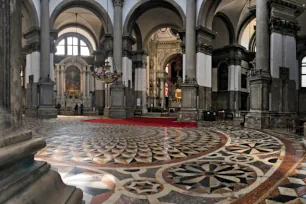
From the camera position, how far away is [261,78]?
9.91 m

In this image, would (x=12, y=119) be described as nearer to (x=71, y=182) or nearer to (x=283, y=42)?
(x=71, y=182)

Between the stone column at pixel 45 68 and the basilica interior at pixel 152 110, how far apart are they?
0.22 ft

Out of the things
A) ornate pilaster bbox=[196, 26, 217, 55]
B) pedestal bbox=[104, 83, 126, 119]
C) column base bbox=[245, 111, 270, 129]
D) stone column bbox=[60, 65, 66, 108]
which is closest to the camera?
column base bbox=[245, 111, 270, 129]

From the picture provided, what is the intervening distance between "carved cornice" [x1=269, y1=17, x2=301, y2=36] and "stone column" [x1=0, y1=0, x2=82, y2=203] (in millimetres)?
10965

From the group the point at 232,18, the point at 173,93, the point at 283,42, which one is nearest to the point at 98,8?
the point at 232,18

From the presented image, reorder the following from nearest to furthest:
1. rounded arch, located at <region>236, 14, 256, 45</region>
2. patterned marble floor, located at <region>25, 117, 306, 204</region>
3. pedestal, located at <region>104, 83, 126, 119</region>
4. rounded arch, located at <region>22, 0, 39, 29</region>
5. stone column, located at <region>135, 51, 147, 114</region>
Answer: patterned marble floor, located at <region>25, 117, 306, 204</region>
rounded arch, located at <region>22, 0, 39, 29</region>
pedestal, located at <region>104, 83, 126, 119</region>
rounded arch, located at <region>236, 14, 256, 45</region>
stone column, located at <region>135, 51, 147, 114</region>

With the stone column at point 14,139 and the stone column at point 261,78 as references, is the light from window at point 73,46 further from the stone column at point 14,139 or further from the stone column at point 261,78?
the stone column at point 14,139

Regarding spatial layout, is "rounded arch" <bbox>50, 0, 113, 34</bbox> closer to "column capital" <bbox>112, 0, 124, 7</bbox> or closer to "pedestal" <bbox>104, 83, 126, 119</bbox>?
"column capital" <bbox>112, 0, 124, 7</bbox>

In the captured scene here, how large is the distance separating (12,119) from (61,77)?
28.0m

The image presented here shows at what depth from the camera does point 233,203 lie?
2.27m

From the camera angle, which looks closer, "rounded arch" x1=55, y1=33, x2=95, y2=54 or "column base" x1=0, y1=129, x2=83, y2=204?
"column base" x1=0, y1=129, x2=83, y2=204

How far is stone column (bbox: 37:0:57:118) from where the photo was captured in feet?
50.8

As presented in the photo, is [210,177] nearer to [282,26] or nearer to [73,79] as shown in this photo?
[282,26]

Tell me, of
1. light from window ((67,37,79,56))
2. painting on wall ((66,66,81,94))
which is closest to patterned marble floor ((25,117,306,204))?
painting on wall ((66,66,81,94))
